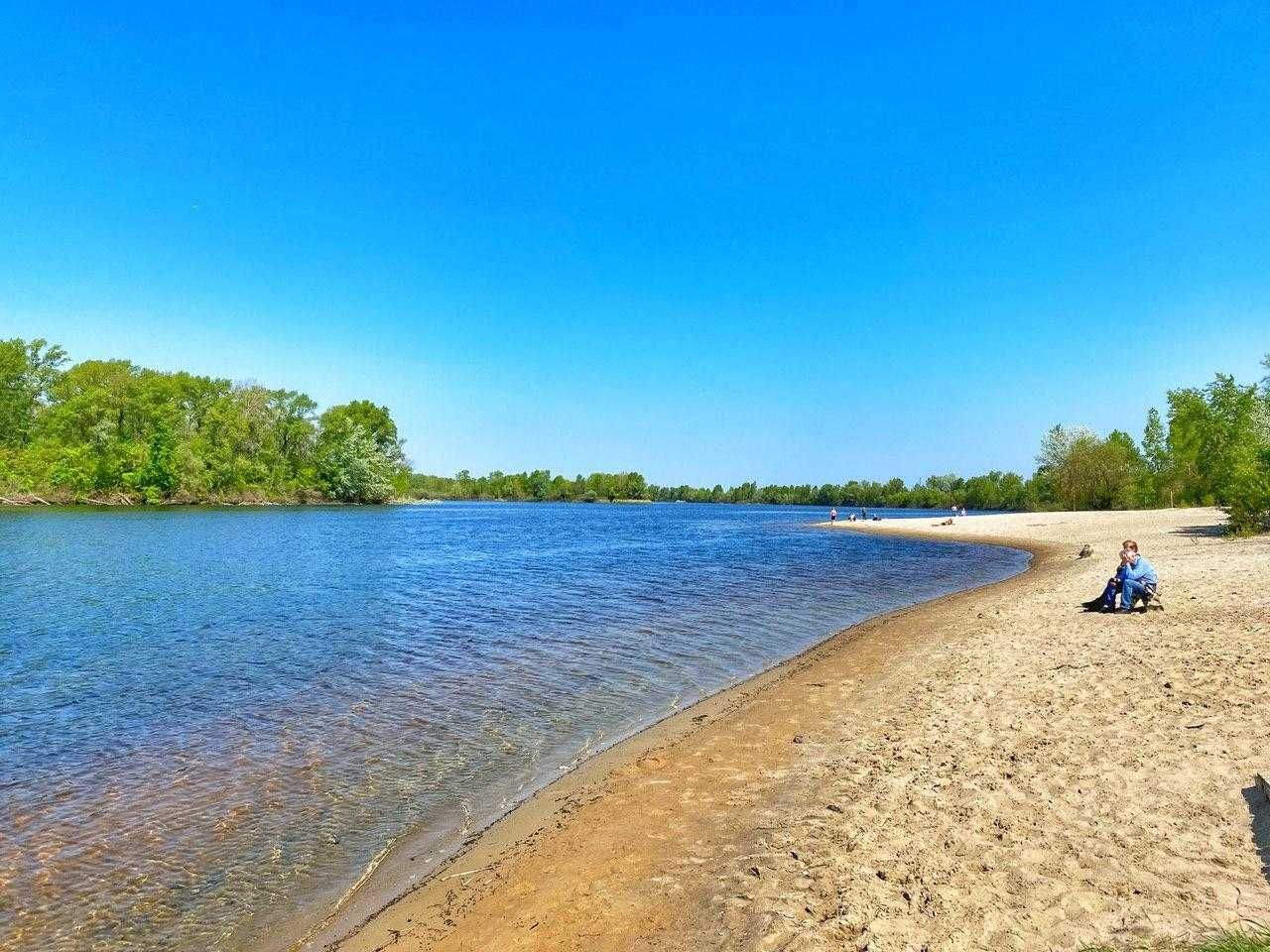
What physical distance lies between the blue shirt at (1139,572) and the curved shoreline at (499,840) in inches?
287

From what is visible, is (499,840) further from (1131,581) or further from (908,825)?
(1131,581)

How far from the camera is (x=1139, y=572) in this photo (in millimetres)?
16984

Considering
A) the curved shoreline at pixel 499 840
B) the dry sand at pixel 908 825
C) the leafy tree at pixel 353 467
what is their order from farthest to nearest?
the leafy tree at pixel 353 467 < the curved shoreline at pixel 499 840 < the dry sand at pixel 908 825

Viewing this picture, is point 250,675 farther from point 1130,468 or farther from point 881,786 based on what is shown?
point 1130,468

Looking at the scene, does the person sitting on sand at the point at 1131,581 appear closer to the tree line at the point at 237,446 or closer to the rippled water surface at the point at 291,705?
the rippled water surface at the point at 291,705

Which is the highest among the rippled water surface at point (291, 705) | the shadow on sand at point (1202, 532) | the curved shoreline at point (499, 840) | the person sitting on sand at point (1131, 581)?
the shadow on sand at point (1202, 532)

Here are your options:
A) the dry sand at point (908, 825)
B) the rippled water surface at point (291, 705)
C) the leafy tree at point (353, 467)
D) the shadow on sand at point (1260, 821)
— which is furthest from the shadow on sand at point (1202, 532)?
the leafy tree at point (353, 467)

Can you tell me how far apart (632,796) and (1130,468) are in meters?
104

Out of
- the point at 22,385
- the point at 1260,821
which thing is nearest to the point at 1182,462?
the point at 1260,821

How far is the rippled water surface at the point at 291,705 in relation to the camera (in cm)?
710

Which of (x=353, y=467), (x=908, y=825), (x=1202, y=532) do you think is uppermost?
(x=353, y=467)

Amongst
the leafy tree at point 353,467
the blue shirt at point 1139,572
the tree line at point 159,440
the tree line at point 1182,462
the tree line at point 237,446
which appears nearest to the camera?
the blue shirt at point 1139,572

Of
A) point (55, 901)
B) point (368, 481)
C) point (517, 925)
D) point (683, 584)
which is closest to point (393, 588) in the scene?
point (683, 584)

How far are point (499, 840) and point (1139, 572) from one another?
690 inches
